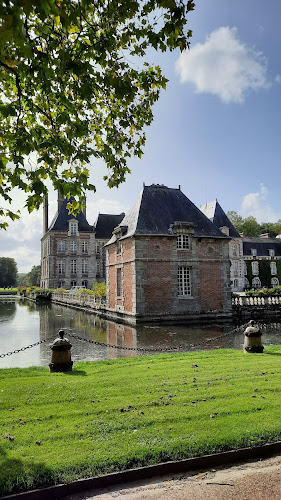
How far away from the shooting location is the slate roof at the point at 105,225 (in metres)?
50.6

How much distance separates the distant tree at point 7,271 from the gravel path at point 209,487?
82.0 metres

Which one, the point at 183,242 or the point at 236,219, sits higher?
the point at 236,219

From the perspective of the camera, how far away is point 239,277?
46.9 metres

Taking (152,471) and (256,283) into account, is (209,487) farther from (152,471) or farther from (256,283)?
(256,283)

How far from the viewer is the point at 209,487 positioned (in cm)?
320

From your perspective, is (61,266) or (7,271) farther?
(7,271)

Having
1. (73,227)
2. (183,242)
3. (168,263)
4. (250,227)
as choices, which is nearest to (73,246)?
(73,227)

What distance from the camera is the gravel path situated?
3.05 meters

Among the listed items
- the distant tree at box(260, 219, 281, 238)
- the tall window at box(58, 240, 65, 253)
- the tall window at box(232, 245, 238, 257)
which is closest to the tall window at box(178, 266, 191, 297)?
the tall window at box(232, 245, 238, 257)

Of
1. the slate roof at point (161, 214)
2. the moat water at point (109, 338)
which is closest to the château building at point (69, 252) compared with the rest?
the slate roof at point (161, 214)

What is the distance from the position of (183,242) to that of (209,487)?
17.7 m

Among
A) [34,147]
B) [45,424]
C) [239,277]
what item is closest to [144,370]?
[45,424]

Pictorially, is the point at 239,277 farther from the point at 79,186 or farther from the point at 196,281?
the point at 79,186

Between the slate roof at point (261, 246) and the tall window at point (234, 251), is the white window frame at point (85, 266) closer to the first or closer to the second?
the tall window at point (234, 251)
